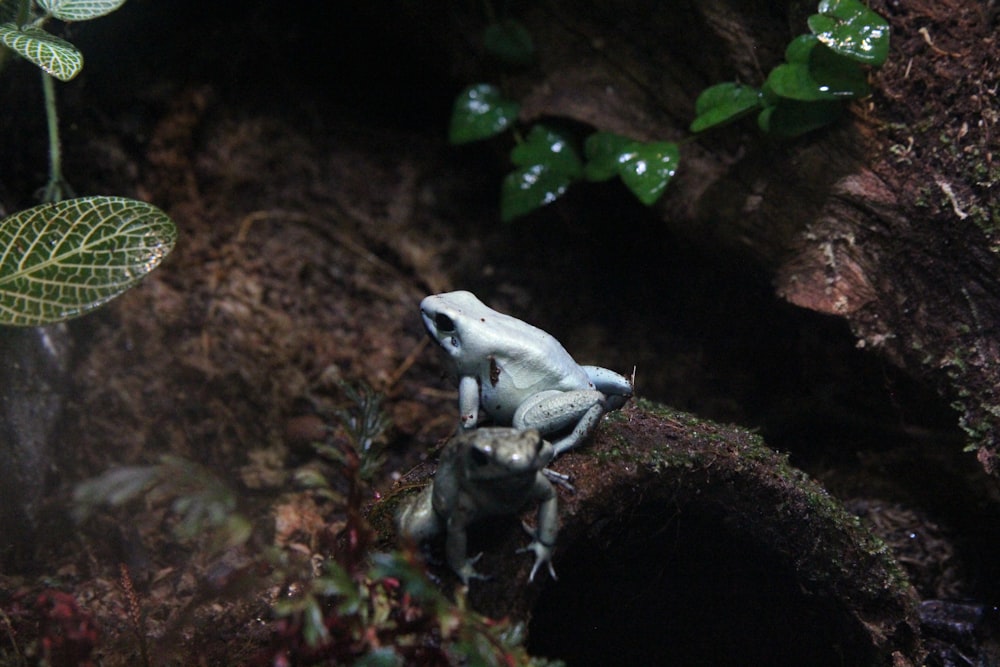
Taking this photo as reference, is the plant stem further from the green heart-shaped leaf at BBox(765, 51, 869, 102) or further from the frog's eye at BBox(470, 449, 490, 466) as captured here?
the green heart-shaped leaf at BBox(765, 51, 869, 102)

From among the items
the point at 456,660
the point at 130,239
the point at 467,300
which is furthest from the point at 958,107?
the point at 130,239

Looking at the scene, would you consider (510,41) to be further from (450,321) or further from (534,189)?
(450,321)

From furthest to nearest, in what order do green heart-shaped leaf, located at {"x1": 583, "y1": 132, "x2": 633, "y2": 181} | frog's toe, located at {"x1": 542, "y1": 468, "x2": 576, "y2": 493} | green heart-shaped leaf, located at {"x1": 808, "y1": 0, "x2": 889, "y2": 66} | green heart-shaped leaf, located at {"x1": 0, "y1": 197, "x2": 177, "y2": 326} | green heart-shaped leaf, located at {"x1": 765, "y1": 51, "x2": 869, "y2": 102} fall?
green heart-shaped leaf, located at {"x1": 583, "y1": 132, "x2": 633, "y2": 181}, green heart-shaped leaf, located at {"x1": 765, "y1": 51, "x2": 869, "y2": 102}, green heart-shaped leaf, located at {"x1": 808, "y1": 0, "x2": 889, "y2": 66}, green heart-shaped leaf, located at {"x1": 0, "y1": 197, "x2": 177, "y2": 326}, frog's toe, located at {"x1": 542, "y1": 468, "x2": 576, "y2": 493}

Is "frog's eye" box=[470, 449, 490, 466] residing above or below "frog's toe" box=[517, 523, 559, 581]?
above

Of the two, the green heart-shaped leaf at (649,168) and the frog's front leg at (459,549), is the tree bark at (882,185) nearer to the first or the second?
the green heart-shaped leaf at (649,168)

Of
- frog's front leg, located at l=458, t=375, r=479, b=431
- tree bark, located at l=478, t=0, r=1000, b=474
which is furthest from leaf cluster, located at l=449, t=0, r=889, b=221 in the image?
frog's front leg, located at l=458, t=375, r=479, b=431

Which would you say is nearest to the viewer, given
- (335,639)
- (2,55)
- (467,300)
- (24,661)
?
(335,639)

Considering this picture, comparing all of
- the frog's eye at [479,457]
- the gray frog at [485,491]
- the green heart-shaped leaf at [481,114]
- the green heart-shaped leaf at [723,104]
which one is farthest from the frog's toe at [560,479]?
the green heart-shaped leaf at [481,114]

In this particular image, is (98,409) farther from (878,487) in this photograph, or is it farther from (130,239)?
(878,487)
